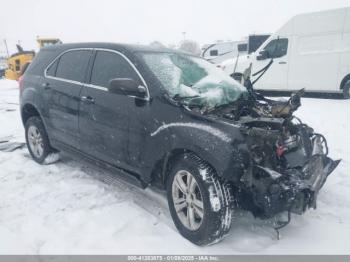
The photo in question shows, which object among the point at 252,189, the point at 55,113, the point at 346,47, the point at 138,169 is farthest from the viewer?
the point at 346,47

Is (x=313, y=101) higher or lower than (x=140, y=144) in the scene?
lower

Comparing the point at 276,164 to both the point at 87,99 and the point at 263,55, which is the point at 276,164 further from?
the point at 263,55

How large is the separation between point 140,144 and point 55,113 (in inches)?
71.4

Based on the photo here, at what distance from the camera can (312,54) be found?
35.2 ft

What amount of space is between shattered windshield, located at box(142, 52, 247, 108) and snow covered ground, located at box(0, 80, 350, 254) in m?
1.29

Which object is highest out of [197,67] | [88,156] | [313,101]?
[197,67]

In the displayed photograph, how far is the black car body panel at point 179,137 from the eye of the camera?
2.78m

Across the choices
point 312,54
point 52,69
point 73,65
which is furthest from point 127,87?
point 312,54

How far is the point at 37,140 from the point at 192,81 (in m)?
2.86

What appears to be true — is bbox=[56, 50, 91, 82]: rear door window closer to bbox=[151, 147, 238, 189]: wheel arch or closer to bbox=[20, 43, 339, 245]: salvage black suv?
bbox=[20, 43, 339, 245]: salvage black suv

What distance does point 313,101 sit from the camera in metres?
10.2

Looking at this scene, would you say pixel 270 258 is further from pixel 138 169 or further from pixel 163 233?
pixel 138 169

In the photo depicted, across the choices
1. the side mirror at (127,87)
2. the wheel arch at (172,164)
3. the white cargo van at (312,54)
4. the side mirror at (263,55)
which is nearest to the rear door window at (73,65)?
the side mirror at (127,87)

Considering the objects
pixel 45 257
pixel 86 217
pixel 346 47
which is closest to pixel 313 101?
pixel 346 47
